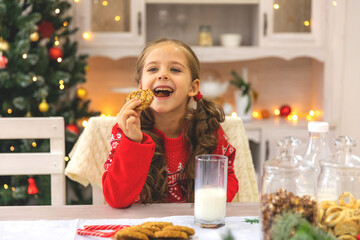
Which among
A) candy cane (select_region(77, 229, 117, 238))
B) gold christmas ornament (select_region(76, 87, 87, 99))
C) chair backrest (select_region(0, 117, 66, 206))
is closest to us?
candy cane (select_region(77, 229, 117, 238))

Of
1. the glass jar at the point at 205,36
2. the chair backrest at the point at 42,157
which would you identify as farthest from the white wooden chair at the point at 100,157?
the glass jar at the point at 205,36

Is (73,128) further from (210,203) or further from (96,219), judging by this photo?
(210,203)

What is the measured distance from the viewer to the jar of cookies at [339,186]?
832 mm

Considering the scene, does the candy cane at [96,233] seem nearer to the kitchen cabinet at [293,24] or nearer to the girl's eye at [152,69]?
the girl's eye at [152,69]

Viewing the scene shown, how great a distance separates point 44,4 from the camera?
256cm

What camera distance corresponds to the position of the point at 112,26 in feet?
9.48

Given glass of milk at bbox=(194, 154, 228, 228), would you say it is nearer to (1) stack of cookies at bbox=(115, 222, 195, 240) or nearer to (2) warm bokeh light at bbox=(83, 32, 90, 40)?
(1) stack of cookies at bbox=(115, 222, 195, 240)

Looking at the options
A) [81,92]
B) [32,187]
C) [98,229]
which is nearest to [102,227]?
[98,229]

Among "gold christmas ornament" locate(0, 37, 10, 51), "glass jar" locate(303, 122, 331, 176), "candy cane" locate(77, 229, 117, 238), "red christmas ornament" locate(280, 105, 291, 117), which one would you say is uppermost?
"gold christmas ornament" locate(0, 37, 10, 51)

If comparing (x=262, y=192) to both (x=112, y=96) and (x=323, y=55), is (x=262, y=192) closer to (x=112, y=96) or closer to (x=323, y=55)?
(x=323, y=55)

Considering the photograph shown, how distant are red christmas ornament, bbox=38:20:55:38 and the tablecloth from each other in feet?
5.85

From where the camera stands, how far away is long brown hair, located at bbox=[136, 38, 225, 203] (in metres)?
1.35

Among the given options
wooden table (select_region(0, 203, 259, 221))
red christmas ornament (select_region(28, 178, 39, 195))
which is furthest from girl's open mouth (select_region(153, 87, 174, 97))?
red christmas ornament (select_region(28, 178, 39, 195))

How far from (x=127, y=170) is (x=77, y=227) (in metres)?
0.25
